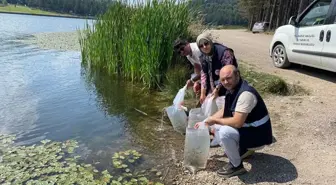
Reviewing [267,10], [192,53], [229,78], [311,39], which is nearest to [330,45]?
[311,39]

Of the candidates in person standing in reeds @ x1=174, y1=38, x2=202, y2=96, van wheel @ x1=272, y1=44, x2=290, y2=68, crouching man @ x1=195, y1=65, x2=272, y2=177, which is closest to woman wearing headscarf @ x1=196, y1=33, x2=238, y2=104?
person standing in reeds @ x1=174, y1=38, x2=202, y2=96

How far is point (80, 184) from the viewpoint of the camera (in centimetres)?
450

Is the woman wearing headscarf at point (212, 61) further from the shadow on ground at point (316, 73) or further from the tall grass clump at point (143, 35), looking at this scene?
the shadow on ground at point (316, 73)

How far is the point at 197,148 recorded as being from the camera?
15.1 feet

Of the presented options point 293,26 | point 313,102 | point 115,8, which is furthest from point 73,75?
point 313,102

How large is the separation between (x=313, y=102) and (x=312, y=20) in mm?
2781

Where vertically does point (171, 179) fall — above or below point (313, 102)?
below

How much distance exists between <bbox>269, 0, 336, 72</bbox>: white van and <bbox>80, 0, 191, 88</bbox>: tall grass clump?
2.91m

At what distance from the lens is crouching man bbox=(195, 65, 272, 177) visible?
13.2 feet

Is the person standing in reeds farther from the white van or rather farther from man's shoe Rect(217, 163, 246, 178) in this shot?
the white van

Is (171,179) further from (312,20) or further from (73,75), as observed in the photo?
(73,75)

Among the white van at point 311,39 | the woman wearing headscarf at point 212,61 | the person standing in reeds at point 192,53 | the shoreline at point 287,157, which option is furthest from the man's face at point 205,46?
the white van at point 311,39

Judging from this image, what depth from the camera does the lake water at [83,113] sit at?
19.5 ft

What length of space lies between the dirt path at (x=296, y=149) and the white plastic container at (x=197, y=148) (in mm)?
149
